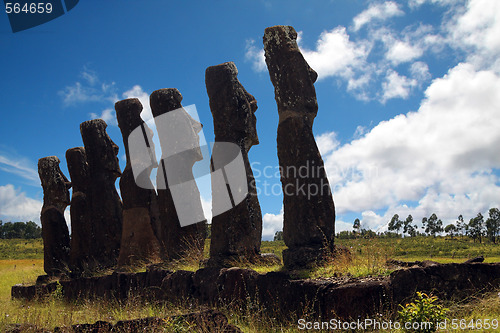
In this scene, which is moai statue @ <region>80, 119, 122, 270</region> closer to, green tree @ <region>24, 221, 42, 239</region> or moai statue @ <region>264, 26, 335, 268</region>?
moai statue @ <region>264, 26, 335, 268</region>

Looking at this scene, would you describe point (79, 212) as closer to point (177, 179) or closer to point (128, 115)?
point (128, 115)

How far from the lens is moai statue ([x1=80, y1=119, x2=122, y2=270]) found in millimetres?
15414

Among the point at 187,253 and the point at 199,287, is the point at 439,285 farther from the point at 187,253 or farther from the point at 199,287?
the point at 187,253

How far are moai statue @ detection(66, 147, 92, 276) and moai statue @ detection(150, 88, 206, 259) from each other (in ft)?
14.0

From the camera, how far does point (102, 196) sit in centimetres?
1568

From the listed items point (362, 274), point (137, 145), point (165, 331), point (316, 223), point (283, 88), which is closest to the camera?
point (165, 331)

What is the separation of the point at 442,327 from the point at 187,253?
25.2ft

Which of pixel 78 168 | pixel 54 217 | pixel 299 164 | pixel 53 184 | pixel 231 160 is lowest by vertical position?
pixel 54 217

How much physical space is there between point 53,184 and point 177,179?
25.3 feet

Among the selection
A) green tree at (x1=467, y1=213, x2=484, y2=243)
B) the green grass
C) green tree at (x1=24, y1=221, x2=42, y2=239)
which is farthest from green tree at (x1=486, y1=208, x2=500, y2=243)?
green tree at (x1=24, y1=221, x2=42, y2=239)

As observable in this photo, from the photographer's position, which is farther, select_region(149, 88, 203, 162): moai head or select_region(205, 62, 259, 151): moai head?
select_region(149, 88, 203, 162): moai head

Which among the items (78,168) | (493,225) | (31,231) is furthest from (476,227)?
(31,231)

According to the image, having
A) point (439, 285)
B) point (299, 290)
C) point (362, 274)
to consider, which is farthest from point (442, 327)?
point (299, 290)

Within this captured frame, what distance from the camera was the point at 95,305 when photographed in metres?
11.4
